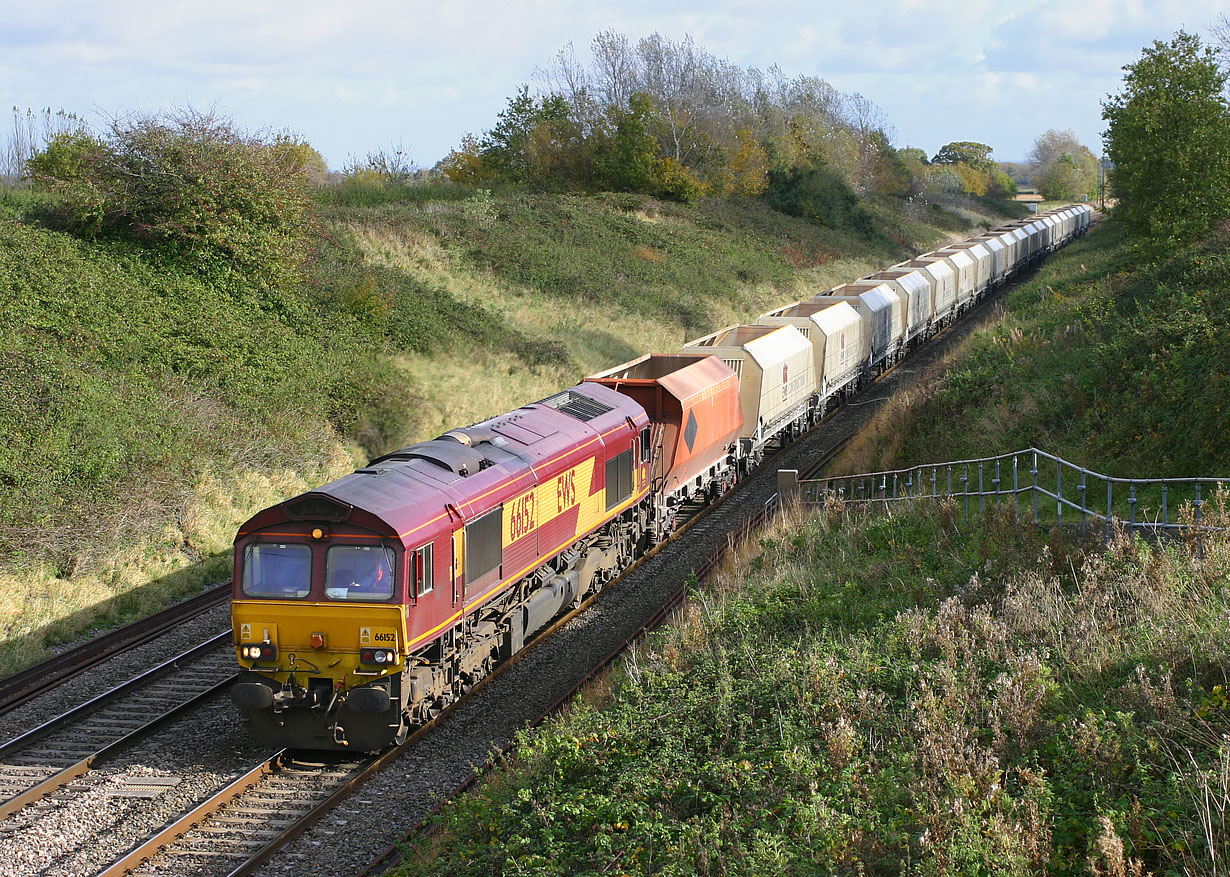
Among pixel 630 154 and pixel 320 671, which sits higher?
pixel 630 154

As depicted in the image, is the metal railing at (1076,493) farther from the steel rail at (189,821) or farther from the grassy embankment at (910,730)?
the steel rail at (189,821)

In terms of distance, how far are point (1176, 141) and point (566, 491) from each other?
3067cm

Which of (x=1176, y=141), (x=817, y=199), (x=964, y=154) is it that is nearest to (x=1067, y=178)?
(x=964, y=154)

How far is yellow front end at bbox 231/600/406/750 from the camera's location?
37.0 ft

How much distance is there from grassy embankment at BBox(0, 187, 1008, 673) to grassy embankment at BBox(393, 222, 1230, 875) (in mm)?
10217

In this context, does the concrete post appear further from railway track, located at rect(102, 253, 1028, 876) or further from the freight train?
railway track, located at rect(102, 253, 1028, 876)

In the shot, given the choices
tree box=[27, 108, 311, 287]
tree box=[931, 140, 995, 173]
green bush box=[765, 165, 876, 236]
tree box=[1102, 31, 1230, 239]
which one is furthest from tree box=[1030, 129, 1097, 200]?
tree box=[27, 108, 311, 287]

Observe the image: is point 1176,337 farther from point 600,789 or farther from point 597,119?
point 597,119

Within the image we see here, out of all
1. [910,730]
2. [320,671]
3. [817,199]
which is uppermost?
[817,199]

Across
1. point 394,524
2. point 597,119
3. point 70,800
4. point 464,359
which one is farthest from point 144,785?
point 597,119

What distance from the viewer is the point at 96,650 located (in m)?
15.4

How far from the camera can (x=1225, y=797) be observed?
6277 mm

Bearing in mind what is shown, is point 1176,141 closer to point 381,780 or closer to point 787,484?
point 787,484

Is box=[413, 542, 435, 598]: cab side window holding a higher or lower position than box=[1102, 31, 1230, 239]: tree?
lower
